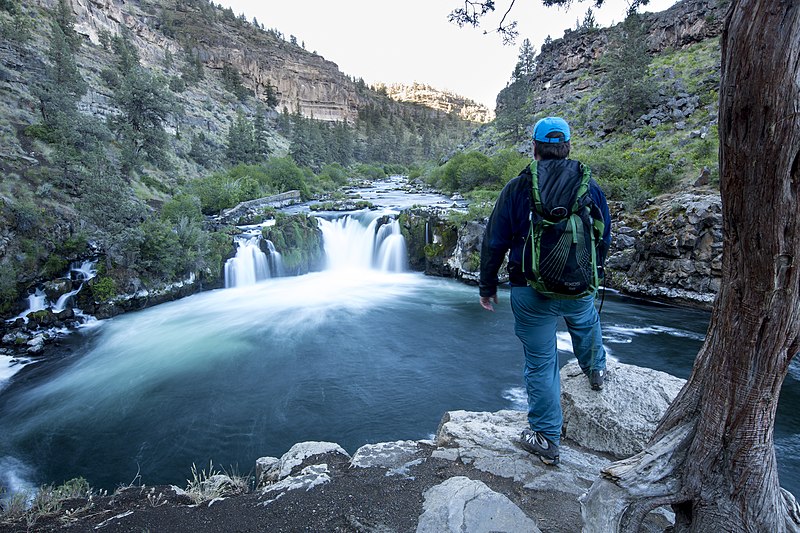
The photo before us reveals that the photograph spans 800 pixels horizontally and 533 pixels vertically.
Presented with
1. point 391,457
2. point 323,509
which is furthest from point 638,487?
point 391,457

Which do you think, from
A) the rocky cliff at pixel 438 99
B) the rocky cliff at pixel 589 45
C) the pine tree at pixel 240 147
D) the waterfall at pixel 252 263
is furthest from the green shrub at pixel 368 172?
the rocky cliff at pixel 438 99

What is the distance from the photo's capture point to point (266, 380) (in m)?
7.69

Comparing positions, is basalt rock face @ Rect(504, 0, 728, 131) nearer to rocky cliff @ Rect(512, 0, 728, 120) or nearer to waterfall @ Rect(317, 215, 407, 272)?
rocky cliff @ Rect(512, 0, 728, 120)

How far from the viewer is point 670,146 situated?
17078 millimetres

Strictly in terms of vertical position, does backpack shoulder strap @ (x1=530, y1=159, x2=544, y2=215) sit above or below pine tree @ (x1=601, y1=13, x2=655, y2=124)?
below

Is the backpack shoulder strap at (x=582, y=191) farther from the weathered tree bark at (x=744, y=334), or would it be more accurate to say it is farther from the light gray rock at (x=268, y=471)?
the light gray rock at (x=268, y=471)

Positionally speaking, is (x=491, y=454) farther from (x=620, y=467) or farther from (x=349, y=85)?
(x=349, y=85)

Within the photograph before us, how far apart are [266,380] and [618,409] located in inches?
255

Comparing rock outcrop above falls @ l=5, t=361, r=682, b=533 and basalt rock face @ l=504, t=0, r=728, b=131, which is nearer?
rock outcrop above falls @ l=5, t=361, r=682, b=533

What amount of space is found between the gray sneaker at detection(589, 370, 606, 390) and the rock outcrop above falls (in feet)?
0.19

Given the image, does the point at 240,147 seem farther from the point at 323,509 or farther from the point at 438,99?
the point at 438,99

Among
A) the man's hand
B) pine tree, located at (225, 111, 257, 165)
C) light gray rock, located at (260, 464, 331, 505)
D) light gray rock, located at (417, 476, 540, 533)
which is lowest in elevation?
light gray rock, located at (260, 464, 331, 505)

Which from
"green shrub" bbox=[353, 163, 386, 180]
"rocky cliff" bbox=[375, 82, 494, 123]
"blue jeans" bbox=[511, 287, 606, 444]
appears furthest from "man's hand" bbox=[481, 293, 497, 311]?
"rocky cliff" bbox=[375, 82, 494, 123]

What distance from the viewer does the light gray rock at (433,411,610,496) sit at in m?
2.67
